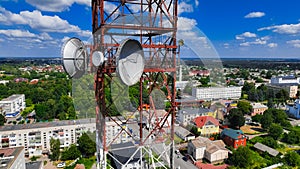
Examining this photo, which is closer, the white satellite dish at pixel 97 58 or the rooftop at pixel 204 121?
the white satellite dish at pixel 97 58

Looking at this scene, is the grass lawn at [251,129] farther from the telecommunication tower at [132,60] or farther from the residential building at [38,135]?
the telecommunication tower at [132,60]

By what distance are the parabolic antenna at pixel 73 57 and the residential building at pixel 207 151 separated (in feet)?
38.4

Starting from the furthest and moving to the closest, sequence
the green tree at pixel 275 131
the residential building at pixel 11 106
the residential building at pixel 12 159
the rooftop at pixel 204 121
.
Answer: the residential building at pixel 11 106, the rooftop at pixel 204 121, the green tree at pixel 275 131, the residential building at pixel 12 159

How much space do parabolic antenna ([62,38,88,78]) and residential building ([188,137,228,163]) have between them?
11.7 metres

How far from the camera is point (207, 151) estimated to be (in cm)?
1384

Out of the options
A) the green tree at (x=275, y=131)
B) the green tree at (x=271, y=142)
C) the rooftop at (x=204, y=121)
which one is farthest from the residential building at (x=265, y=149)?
the rooftop at (x=204, y=121)

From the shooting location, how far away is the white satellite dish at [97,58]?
10.1 ft

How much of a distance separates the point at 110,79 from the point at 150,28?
42.6 inches

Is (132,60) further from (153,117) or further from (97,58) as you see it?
(153,117)

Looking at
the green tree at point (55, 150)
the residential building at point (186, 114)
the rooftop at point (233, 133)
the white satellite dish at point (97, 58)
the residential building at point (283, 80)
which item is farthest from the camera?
the residential building at point (283, 80)

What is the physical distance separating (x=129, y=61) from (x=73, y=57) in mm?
1232

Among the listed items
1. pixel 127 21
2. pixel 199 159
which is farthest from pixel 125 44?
pixel 199 159

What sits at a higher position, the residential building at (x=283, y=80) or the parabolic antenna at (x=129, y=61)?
the parabolic antenna at (x=129, y=61)

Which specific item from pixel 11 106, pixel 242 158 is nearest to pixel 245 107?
pixel 242 158
